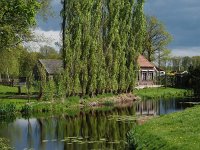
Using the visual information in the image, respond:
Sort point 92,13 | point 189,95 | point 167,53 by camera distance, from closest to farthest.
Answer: point 92,13
point 189,95
point 167,53

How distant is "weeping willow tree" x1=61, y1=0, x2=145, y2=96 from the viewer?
51.4 meters

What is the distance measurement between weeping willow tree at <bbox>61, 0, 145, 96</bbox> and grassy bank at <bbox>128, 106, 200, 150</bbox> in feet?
89.4

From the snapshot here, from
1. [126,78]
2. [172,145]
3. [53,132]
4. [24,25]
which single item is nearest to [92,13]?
[126,78]

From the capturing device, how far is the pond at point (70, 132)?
24.3 metres

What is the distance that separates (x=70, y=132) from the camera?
29.3 m

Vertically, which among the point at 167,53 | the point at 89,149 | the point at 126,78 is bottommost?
the point at 89,149

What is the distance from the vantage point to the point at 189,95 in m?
67.6

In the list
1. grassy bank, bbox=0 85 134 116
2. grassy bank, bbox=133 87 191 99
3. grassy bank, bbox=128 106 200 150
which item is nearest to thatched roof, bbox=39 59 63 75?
grassy bank, bbox=133 87 191 99

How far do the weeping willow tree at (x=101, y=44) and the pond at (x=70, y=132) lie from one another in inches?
481

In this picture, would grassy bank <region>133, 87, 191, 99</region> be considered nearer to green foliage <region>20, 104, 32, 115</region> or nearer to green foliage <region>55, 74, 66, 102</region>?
green foliage <region>55, 74, 66, 102</region>

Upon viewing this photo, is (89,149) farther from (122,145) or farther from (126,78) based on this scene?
(126,78)

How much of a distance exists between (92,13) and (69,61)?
8994mm

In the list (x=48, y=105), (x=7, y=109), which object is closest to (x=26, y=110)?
(x=7, y=109)

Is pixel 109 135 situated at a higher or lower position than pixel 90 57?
lower
